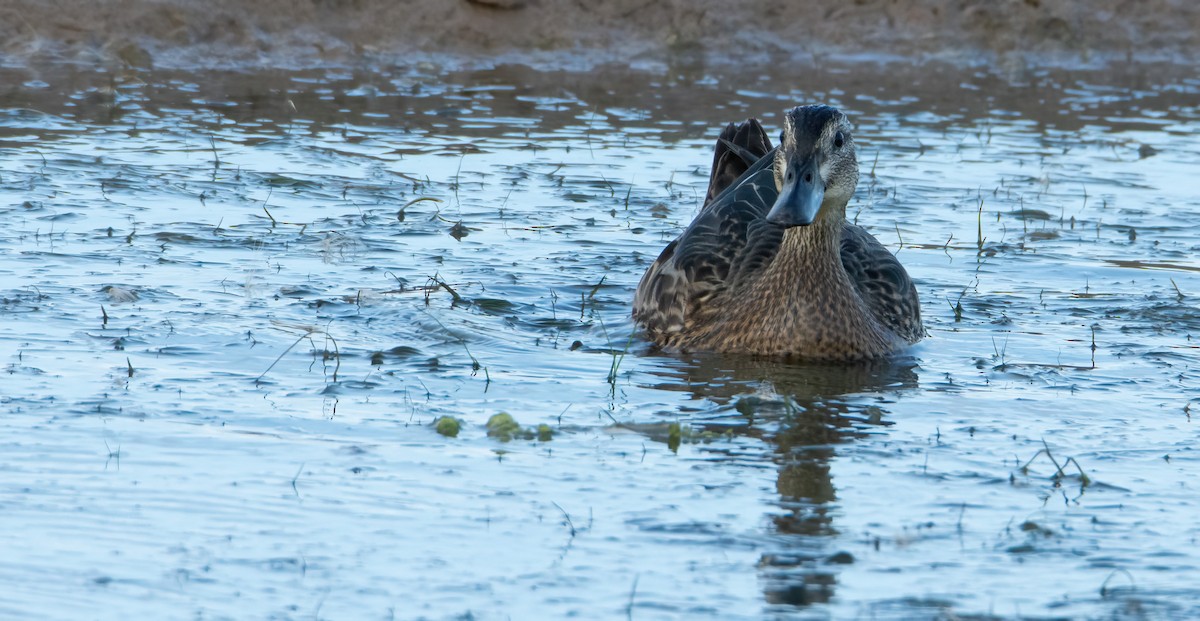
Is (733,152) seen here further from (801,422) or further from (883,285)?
(801,422)

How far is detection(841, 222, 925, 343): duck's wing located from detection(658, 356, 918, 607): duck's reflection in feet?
1.02

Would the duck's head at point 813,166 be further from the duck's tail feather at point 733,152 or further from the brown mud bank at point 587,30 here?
the brown mud bank at point 587,30

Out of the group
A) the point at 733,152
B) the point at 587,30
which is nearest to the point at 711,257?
the point at 733,152

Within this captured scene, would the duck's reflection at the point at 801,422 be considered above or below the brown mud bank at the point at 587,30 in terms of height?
below

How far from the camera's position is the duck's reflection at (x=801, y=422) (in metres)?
5.06

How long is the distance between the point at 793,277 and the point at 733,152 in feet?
6.38

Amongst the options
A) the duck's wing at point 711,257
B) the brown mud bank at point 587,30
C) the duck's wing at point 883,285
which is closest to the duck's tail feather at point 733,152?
the duck's wing at point 711,257

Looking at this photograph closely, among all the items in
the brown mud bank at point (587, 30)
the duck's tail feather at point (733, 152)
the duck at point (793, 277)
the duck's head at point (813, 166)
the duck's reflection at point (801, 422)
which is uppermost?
the brown mud bank at point (587, 30)

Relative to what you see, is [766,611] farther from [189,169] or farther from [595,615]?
[189,169]

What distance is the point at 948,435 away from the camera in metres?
6.56

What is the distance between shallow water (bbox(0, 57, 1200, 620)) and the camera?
16.4 feet

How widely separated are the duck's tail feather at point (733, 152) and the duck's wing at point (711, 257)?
72 cm

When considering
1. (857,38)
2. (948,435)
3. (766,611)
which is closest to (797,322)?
(948,435)

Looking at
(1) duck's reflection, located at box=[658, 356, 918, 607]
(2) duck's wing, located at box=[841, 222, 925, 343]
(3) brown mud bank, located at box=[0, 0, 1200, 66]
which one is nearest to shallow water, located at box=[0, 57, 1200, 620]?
(1) duck's reflection, located at box=[658, 356, 918, 607]
